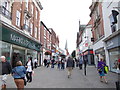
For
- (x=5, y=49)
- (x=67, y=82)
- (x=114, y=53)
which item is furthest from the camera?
(x=114, y=53)

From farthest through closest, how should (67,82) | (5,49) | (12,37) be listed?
(12,37), (5,49), (67,82)

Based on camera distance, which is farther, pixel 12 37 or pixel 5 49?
pixel 12 37

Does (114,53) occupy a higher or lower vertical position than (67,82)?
higher

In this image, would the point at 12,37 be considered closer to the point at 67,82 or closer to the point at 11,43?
the point at 11,43

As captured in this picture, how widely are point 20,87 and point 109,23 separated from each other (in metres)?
12.3

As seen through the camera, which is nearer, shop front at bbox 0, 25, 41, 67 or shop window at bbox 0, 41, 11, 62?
shop window at bbox 0, 41, 11, 62

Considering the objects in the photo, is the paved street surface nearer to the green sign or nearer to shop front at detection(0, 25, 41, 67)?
shop front at detection(0, 25, 41, 67)

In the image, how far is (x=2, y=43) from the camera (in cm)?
1083

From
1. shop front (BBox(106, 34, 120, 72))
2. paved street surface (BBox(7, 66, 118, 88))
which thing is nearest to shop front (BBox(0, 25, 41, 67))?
paved street surface (BBox(7, 66, 118, 88))

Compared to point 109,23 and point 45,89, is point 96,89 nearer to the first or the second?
point 45,89

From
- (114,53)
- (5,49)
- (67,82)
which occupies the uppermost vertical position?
(5,49)

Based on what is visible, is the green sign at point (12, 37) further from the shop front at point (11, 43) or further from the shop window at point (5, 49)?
the shop window at point (5, 49)

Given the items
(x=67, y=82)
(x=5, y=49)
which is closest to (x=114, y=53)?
(x=67, y=82)

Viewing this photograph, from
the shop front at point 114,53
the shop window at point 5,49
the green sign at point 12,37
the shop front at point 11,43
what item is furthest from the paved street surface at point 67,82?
the green sign at point 12,37
